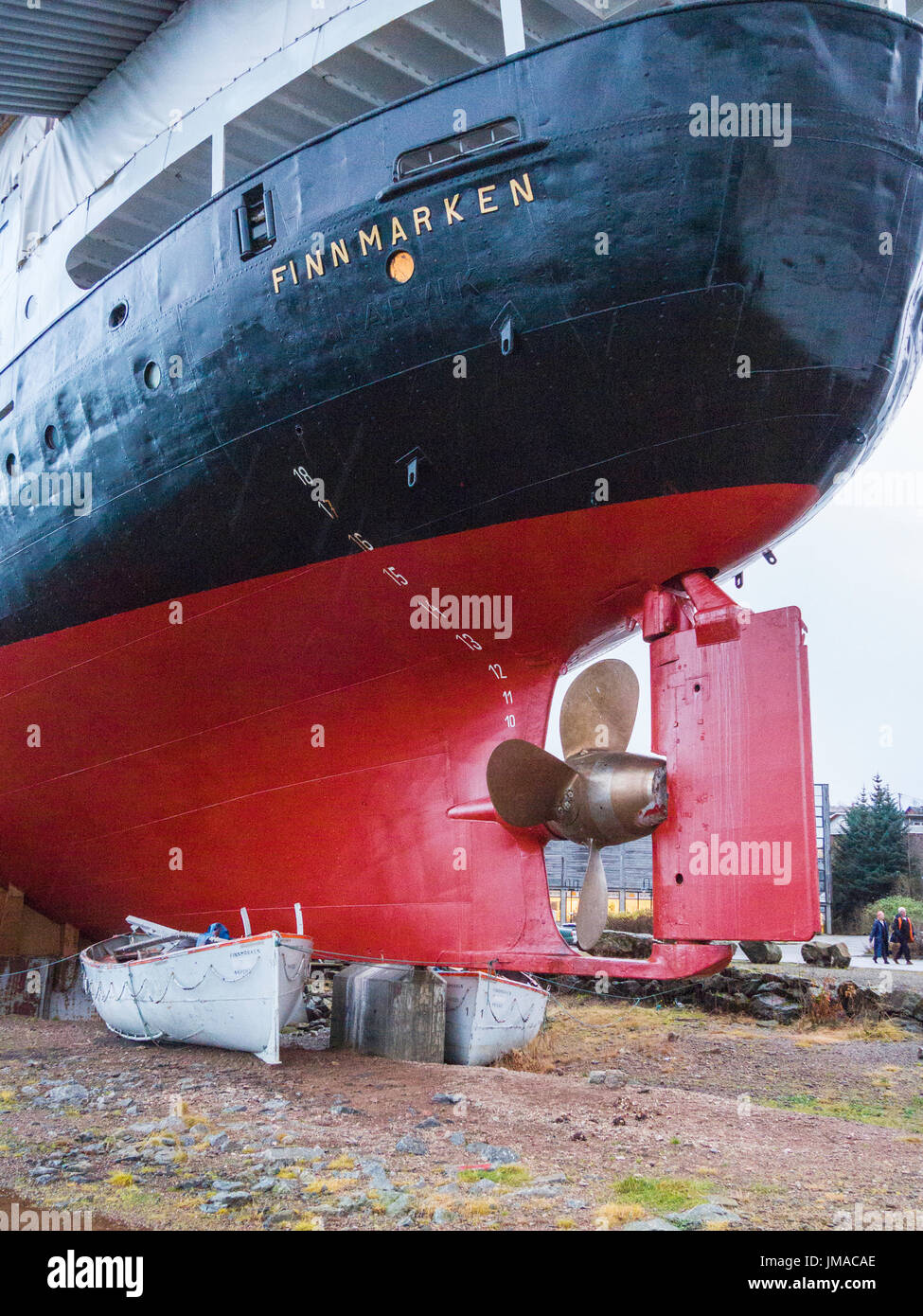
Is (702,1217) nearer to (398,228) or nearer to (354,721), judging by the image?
(354,721)

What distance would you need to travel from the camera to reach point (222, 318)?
716cm


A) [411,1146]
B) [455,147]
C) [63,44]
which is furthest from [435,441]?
[63,44]

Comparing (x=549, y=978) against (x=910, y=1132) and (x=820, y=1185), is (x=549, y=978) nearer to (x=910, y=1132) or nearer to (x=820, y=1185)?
(x=910, y=1132)

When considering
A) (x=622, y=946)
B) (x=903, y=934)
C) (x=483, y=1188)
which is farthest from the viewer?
(x=903, y=934)

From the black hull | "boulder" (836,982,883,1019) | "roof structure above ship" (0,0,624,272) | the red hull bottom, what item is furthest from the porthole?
"boulder" (836,982,883,1019)

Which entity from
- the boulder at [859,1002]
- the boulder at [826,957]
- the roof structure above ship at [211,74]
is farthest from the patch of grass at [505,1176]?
the boulder at [826,957]

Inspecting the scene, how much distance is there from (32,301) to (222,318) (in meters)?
4.13

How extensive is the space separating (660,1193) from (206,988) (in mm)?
4324

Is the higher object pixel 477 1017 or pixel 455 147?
pixel 455 147

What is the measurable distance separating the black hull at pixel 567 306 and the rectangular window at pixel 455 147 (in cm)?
7

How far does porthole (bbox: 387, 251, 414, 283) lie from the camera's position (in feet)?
20.9

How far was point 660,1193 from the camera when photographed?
4.89 metres

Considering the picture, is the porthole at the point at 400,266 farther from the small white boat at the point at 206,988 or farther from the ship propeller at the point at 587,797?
the small white boat at the point at 206,988

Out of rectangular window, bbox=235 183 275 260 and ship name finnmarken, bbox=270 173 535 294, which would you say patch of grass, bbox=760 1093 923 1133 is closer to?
ship name finnmarken, bbox=270 173 535 294
